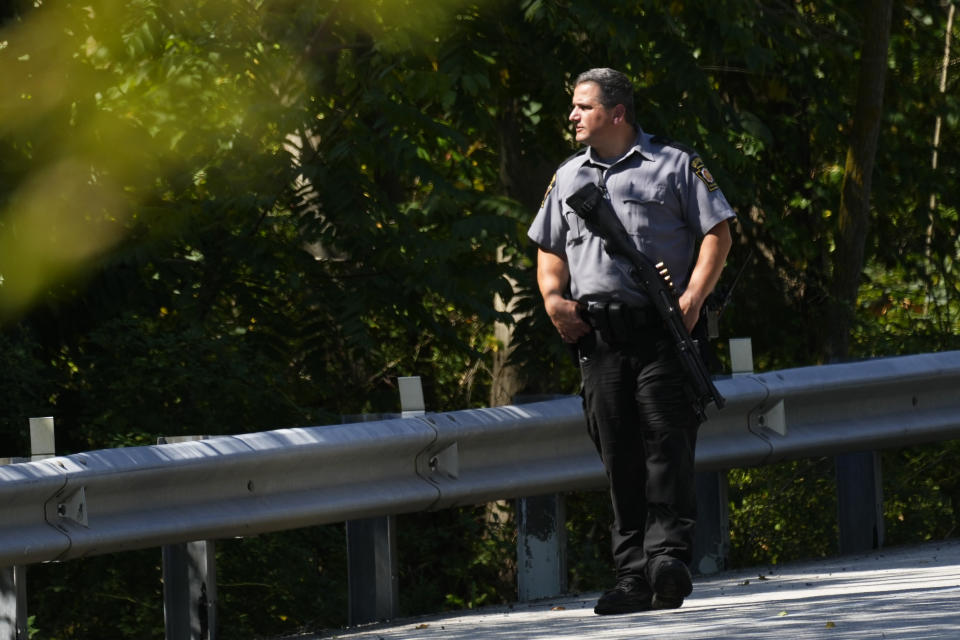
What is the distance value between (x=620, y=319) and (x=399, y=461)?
954 millimetres

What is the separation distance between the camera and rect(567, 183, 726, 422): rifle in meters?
5.95

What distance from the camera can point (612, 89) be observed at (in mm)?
6105

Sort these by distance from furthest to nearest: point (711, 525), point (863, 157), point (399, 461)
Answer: point (863, 157), point (711, 525), point (399, 461)

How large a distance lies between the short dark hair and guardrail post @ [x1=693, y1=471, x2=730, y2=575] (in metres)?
1.87

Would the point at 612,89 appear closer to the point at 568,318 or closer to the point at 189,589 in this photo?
the point at 568,318

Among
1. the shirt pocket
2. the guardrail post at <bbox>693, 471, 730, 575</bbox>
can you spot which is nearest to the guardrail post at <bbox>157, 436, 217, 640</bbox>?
the shirt pocket

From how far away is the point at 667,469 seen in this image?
6.05 metres

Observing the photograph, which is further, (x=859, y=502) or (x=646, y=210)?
(x=859, y=502)

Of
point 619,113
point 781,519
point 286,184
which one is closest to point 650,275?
point 619,113

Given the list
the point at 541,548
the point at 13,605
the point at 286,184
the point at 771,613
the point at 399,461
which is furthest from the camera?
the point at 286,184

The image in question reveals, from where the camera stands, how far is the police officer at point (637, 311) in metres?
6.02

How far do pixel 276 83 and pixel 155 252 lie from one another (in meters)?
1.21

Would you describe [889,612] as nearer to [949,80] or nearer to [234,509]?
[234,509]

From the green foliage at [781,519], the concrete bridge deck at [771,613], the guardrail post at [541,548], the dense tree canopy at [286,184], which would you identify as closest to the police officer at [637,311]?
the concrete bridge deck at [771,613]
